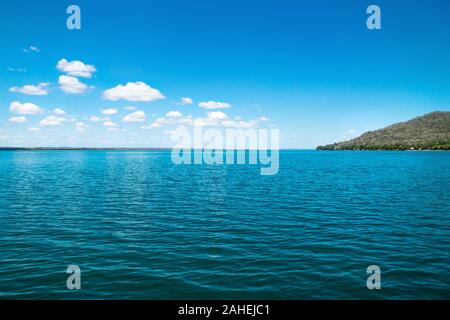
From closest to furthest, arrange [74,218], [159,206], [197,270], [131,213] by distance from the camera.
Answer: [197,270], [74,218], [131,213], [159,206]

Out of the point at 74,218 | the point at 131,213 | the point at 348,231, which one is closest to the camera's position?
the point at 348,231

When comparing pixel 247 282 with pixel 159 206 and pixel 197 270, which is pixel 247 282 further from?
pixel 159 206

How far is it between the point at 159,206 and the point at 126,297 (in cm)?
2783

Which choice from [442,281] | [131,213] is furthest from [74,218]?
[442,281]

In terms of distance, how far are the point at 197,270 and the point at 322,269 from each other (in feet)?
27.6

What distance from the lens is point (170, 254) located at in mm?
25750

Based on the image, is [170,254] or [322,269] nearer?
[322,269]

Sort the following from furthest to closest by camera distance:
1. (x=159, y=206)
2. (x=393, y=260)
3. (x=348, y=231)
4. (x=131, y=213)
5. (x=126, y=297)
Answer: (x=159, y=206) < (x=131, y=213) < (x=348, y=231) < (x=393, y=260) < (x=126, y=297)

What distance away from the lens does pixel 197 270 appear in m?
22.4

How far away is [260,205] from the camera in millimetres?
46875

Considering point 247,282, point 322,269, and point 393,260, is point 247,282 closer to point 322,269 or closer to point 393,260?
point 322,269
